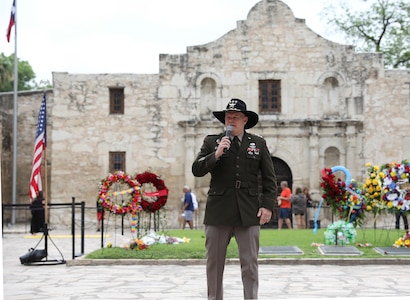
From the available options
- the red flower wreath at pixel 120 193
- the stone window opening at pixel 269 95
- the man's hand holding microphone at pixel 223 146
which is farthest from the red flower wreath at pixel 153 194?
the stone window opening at pixel 269 95

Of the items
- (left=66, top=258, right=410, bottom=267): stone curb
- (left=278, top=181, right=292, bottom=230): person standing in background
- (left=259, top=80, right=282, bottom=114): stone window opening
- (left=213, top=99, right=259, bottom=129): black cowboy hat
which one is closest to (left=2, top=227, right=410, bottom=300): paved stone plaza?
(left=66, top=258, right=410, bottom=267): stone curb

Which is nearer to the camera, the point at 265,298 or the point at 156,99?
the point at 265,298

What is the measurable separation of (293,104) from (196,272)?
1339 centimetres

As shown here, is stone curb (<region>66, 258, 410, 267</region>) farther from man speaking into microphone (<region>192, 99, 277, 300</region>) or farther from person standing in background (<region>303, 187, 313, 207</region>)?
person standing in background (<region>303, 187, 313, 207</region>)

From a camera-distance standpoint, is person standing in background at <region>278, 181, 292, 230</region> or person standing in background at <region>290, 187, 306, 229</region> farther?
person standing in background at <region>290, 187, 306, 229</region>

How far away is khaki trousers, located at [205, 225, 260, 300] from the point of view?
6.27 m

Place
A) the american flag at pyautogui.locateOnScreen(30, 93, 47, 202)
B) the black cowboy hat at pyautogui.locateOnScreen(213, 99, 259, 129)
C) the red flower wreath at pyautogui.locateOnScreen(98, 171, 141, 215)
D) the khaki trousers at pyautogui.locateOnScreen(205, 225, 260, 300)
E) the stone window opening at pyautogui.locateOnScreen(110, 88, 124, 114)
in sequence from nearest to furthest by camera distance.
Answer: the khaki trousers at pyautogui.locateOnScreen(205, 225, 260, 300), the black cowboy hat at pyautogui.locateOnScreen(213, 99, 259, 129), the american flag at pyautogui.locateOnScreen(30, 93, 47, 202), the red flower wreath at pyautogui.locateOnScreen(98, 171, 141, 215), the stone window opening at pyautogui.locateOnScreen(110, 88, 124, 114)

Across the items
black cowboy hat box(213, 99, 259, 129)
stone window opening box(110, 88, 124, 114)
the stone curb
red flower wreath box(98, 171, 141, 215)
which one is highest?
stone window opening box(110, 88, 124, 114)

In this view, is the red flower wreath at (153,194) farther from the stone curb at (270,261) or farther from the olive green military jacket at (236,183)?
the olive green military jacket at (236,183)

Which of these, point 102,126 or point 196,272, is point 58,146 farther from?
point 196,272

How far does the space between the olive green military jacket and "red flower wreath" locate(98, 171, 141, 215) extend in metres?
7.12

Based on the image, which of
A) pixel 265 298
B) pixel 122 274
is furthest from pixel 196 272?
pixel 265 298

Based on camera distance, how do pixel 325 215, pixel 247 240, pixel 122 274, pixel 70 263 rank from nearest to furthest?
pixel 247 240 → pixel 122 274 → pixel 70 263 → pixel 325 215

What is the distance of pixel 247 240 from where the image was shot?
636 cm
